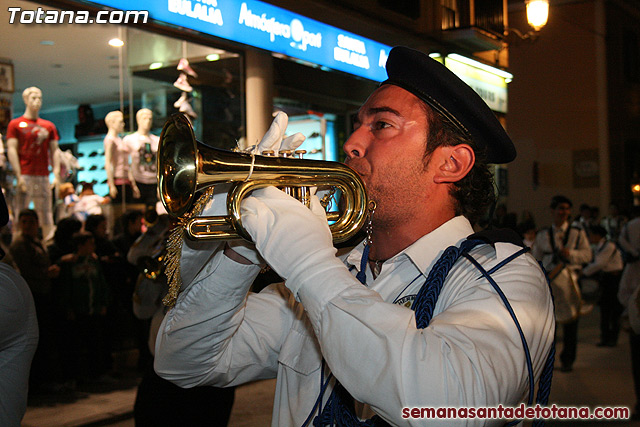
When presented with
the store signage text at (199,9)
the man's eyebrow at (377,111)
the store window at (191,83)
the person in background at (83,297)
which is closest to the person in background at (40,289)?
the person in background at (83,297)

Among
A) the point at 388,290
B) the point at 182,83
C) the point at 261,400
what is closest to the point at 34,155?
the point at 182,83

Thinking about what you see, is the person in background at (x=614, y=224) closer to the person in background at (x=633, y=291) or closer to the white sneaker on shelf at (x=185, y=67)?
the person in background at (x=633, y=291)

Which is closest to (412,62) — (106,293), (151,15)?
(151,15)

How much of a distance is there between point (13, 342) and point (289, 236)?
4.81ft

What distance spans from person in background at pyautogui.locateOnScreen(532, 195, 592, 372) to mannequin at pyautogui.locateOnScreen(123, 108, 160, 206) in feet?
14.4

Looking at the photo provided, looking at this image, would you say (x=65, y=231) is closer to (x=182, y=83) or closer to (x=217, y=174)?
(x=182, y=83)

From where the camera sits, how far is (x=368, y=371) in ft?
4.29

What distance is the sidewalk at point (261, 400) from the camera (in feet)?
17.3

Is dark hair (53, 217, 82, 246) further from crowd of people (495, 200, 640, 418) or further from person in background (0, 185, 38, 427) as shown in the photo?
crowd of people (495, 200, 640, 418)

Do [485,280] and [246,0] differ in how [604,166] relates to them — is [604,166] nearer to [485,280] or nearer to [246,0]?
[246,0]

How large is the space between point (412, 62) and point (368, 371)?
3.01ft

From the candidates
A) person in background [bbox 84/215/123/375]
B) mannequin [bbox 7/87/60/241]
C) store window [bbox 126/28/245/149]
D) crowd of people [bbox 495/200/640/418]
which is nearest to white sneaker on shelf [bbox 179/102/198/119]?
store window [bbox 126/28/245/149]

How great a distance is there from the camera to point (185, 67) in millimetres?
7191

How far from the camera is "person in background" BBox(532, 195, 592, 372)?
7.03 metres
